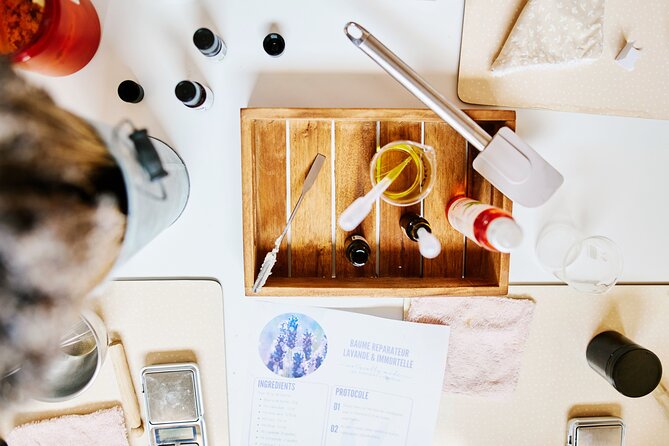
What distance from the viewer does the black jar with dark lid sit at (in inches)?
29.5

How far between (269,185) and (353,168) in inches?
5.4

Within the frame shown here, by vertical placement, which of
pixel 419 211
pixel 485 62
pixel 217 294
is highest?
pixel 485 62

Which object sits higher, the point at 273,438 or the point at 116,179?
the point at 116,179

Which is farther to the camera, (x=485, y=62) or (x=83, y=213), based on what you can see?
(x=485, y=62)

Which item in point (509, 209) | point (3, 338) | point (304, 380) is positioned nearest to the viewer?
point (3, 338)

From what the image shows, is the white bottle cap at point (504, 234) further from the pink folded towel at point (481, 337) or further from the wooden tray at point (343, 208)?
the pink folded towel at point (481, 337)

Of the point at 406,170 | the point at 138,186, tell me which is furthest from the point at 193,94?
the point at 406,170

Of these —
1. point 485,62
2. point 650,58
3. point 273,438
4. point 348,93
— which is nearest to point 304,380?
point 273,438

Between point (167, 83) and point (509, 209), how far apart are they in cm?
57

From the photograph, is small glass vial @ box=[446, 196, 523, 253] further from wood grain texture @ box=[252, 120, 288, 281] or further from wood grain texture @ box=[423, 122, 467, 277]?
wood grain texture @ box=[252, 120, 288, 281]

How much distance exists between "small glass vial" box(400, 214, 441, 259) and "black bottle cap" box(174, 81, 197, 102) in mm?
369

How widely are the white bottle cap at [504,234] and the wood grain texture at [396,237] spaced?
153 millimetres

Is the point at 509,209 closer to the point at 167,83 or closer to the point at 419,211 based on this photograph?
the point at 419,211

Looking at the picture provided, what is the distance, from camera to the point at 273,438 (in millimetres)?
828
